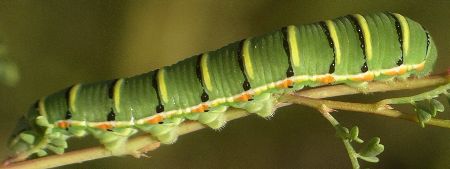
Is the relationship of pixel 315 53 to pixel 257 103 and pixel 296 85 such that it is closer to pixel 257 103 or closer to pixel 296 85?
pixel 296 85

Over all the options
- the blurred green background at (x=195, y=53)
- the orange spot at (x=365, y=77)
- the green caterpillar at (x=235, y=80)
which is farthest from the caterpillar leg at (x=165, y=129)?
the blurred green background at (x=195, y=53)

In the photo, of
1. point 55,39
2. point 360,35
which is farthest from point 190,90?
point 55,39

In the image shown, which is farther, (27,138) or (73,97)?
(73,97)

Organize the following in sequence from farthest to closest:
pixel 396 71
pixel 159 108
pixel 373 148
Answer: pixel 159 108 < pixel 396 71 < pixel 373 148

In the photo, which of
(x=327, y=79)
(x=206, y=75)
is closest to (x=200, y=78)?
(x=206, y=75)

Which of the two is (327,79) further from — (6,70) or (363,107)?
(6,70)

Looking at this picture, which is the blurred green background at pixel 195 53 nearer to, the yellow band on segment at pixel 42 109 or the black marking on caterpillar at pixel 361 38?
the yellow band on segment at pixel 42 109
